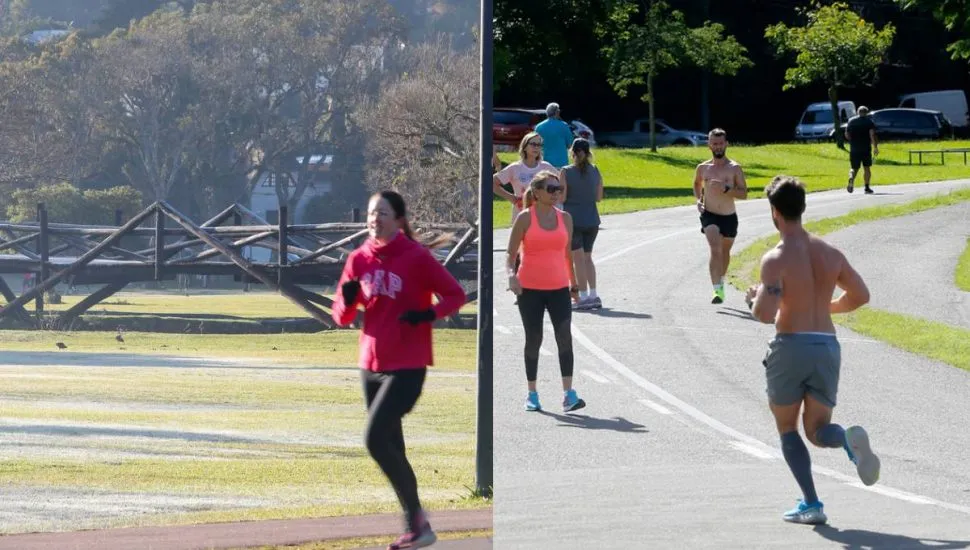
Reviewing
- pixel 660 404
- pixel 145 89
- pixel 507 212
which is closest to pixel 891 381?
pixel 660 404

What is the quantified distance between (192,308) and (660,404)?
4107mm

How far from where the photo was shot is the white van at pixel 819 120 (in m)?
53.5

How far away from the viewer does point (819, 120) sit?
55.0m

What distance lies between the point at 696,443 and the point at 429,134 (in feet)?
9.38

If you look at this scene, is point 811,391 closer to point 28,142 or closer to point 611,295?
point 28,142

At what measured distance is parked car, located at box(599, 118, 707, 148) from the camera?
5309 cm

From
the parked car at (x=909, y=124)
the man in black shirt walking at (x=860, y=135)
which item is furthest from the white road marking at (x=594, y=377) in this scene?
the parked car at (x=909, y=124)

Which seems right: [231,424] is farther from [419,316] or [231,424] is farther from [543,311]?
[419,316]

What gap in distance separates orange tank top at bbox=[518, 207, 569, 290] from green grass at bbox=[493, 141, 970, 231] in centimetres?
1754

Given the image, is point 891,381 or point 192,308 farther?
point 891,381

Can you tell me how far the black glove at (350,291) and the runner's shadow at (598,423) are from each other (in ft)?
14.9

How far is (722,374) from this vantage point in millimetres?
13875

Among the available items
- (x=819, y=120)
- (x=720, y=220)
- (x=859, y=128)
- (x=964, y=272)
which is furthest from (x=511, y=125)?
(x=720, y=220)

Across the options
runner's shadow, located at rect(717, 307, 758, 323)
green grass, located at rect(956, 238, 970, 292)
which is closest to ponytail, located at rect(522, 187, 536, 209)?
runner's shadow, located at rect(717, 307, 758, 323)
